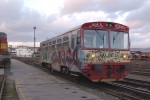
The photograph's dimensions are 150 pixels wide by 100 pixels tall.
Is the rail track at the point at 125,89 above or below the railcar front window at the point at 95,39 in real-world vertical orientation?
below

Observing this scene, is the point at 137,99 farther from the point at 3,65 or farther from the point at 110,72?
the point at 3,65

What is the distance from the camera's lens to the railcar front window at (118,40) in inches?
685

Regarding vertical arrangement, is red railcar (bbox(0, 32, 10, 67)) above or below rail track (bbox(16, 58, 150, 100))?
above

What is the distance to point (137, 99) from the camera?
1274 centimetres

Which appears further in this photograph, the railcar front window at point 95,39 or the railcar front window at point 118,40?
the railcar front window at point 118,40

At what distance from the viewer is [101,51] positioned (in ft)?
55.2

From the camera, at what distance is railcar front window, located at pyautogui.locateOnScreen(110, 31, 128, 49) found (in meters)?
17.4

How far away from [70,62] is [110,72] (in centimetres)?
299

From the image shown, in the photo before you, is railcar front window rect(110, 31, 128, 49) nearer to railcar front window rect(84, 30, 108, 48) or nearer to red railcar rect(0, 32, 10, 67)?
railcar front window rect(84, 30, 108, 48)

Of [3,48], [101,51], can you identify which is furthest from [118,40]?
[3,48]

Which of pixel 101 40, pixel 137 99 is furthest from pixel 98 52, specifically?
pixel 137 99

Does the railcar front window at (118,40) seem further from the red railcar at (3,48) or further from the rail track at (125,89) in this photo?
the red railcar at (3,48)

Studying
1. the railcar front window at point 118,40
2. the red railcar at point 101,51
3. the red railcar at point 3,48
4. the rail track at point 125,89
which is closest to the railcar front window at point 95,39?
the red railcar at point 101,51

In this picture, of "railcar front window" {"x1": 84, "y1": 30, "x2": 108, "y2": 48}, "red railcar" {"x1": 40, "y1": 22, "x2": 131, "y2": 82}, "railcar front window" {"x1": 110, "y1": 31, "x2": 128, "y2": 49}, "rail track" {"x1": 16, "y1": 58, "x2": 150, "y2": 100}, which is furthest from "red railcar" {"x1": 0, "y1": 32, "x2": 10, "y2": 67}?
"railcar front window" {"x1": 110, "y1": 31, "x2": 128, "y2": 49}
